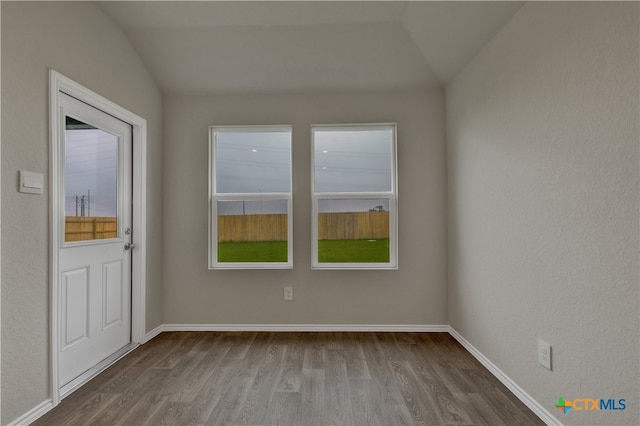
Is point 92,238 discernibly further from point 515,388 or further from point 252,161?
point 515,388

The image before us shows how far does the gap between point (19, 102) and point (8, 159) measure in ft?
1.05

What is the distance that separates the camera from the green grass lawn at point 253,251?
10.4ft

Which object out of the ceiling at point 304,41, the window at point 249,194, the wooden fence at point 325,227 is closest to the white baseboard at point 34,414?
the window at point 249,194

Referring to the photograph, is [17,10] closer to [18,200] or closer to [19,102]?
[19,102]

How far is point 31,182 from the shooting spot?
5.70 ft

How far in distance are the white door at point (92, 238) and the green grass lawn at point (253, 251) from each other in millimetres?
841

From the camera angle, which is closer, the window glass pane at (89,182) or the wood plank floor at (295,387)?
the wood plank floor at (295,387)

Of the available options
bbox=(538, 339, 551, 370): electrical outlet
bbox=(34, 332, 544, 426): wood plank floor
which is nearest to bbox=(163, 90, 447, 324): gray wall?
bbox=(34, 332, 544, 426): wood plank floor

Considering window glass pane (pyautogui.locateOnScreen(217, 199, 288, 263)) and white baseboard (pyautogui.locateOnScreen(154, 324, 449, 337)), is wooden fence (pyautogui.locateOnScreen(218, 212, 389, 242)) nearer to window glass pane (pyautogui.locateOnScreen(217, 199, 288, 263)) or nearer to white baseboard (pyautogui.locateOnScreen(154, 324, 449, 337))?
window glass pane (pyautogui.locateOnScreen(217, 199, 288, 263))

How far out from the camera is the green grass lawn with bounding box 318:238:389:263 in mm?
3160

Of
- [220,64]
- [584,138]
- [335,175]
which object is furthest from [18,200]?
[584,138]

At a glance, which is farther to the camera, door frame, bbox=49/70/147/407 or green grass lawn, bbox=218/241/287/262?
A: green grass lawn, bbox=218/241/287/262

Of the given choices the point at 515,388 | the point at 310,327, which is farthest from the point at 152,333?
the point at 515,388

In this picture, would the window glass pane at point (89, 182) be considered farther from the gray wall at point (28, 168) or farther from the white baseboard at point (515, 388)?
the white baseboard at point (515, 388)
